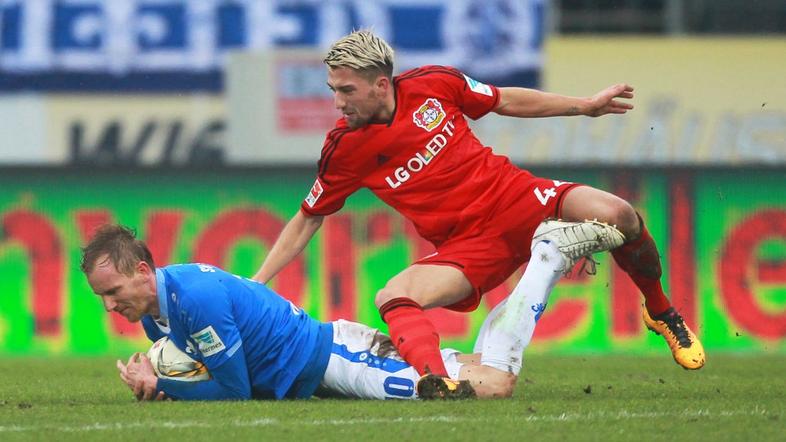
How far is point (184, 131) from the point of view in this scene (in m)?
22.4

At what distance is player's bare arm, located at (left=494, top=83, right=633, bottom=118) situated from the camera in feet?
27.5

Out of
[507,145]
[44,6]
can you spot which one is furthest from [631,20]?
[44,6]

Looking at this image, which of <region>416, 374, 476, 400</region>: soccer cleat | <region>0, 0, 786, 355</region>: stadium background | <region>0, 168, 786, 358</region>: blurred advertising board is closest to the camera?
<region>416, 374, 476, 400</region>: soccer cleat

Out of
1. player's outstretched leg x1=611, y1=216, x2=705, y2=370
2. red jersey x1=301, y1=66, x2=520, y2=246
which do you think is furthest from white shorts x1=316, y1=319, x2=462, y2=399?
player's outstretched leg x1=611, y1=216, x2=705, y2=370

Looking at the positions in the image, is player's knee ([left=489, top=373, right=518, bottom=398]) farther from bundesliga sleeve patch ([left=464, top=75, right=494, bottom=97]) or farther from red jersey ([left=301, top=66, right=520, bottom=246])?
bundesliga sleeve patch ([left=464, top=75, right=494, bottom=97])

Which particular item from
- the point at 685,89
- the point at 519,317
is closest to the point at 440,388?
the point at 519,317

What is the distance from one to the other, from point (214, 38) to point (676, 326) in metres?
14.8

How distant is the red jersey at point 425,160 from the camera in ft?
26.9

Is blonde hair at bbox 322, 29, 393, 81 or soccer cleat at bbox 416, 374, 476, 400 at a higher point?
blonde hair at bbox 322, 29, 393, 81

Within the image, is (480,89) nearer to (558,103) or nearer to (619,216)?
(558,103)

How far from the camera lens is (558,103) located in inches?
330

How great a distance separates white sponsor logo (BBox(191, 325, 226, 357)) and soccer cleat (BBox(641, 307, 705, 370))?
2412 mm

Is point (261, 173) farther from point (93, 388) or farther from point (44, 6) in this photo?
point (44, 6)

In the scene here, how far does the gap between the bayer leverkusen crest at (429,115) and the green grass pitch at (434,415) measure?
54.1 inches
